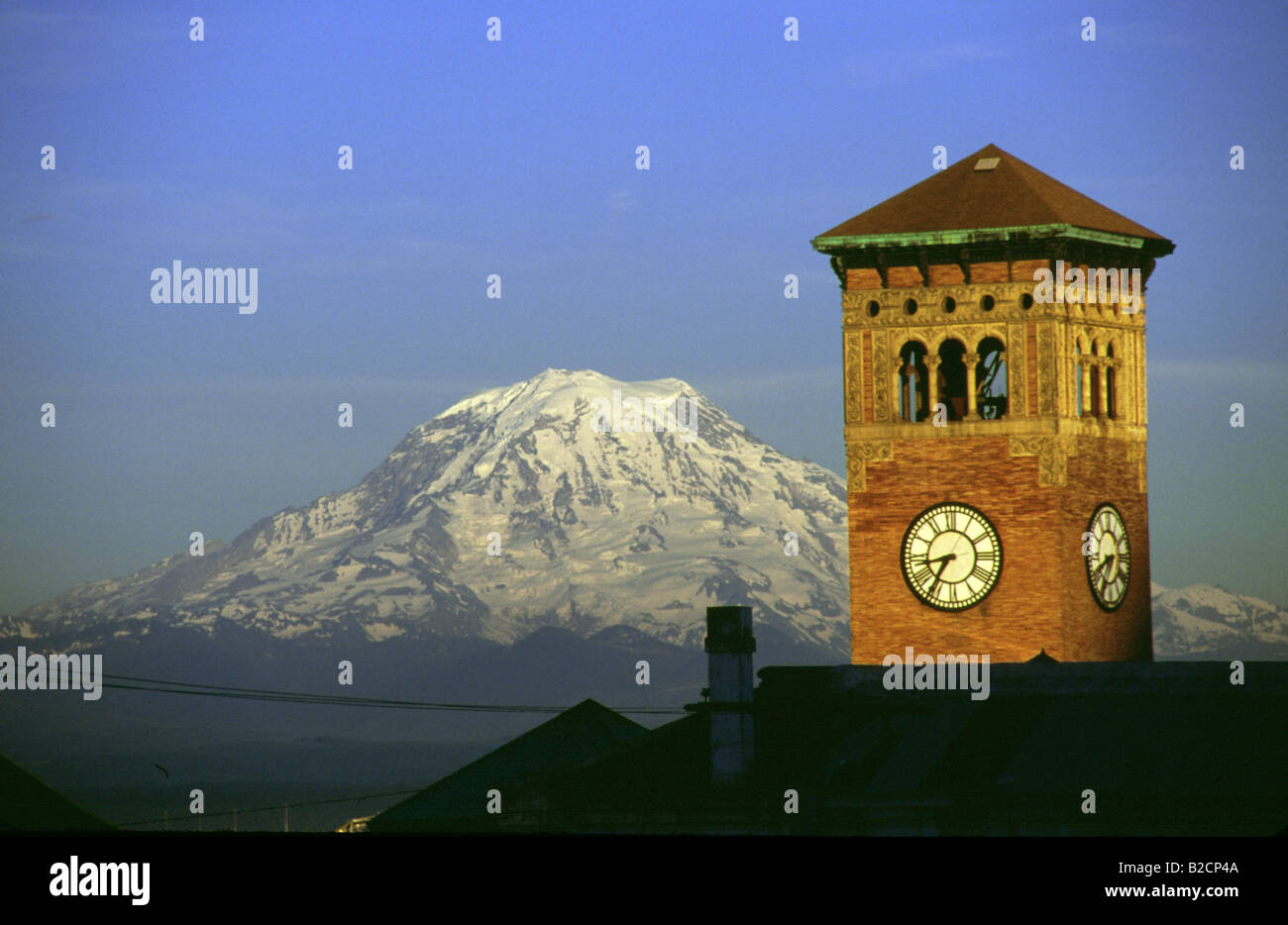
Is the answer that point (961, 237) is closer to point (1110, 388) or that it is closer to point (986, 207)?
point (986, 207)

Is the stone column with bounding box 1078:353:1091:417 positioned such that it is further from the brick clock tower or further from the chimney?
the chimney

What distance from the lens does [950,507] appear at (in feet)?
243

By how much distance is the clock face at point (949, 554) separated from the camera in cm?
7394

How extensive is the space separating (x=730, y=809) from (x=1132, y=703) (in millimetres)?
10616

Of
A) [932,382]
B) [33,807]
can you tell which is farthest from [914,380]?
[33,807]

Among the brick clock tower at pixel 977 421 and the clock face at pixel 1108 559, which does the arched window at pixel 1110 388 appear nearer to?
the brick clock tower at pixel 977 421

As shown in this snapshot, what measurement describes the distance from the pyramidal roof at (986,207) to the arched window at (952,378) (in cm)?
405

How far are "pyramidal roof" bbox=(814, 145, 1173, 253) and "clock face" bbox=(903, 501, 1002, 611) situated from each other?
899cm

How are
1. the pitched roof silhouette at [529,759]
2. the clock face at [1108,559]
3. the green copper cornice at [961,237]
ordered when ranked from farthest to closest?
the pitched roof silhouette at [529,759]
the clock face at [1108,559]
the green copper cornice at [961,237]

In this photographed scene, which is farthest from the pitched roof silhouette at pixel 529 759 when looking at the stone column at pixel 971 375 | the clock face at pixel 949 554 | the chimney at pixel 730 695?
the chimney at pixel 730 695

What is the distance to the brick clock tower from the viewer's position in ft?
241
